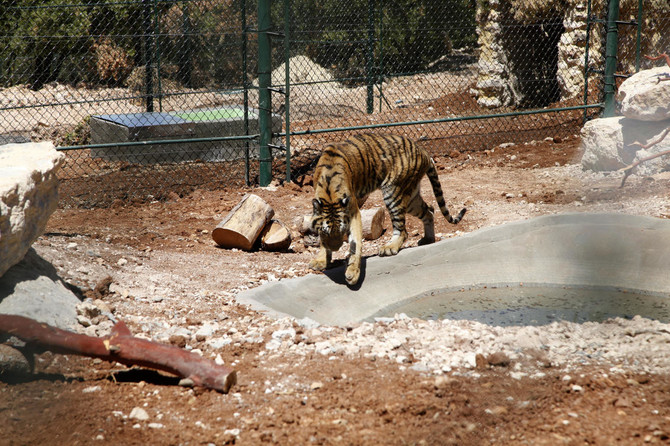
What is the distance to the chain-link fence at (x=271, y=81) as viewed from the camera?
27.3 ft

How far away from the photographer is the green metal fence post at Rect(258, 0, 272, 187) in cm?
793

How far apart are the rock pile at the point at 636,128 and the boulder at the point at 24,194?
19.5 ft

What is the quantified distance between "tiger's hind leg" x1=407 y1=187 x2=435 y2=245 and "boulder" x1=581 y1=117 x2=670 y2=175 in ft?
9.25

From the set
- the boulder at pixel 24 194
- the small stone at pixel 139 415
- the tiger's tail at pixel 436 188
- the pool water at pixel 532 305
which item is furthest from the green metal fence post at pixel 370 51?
the small stone at pixel 139 415

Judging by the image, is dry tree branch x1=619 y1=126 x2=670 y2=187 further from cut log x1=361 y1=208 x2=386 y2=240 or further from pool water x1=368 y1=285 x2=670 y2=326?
cut log x1=361 y1=208 x2=386 y2=240

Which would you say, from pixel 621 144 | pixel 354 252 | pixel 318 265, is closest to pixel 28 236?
pixel 318 265

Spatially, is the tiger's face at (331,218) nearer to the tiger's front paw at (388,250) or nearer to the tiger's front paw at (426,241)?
the tiger's front paw at (388,250)

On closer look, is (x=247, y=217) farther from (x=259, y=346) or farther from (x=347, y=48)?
(x=347, y=48)

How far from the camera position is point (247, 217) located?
20.3 feet

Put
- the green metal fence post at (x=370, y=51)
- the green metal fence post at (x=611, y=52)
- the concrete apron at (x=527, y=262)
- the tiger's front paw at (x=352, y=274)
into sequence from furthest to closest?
the green metal fence post at (x=370, y=51) < the green metal fence post at (x=611, y=52) < the concrete apron at (x=527, y=262) < the tiger's front paw at (x=352, y=274)

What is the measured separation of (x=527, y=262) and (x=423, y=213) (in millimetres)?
996

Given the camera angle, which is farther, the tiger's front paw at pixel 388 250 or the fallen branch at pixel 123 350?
the tiger's front paw at pixel 388 250

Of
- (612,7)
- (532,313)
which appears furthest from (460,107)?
(532,313)

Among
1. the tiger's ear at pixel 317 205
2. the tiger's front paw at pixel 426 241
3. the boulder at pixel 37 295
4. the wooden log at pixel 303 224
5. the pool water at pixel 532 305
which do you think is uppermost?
the tiger's ear at pixel 317 205
